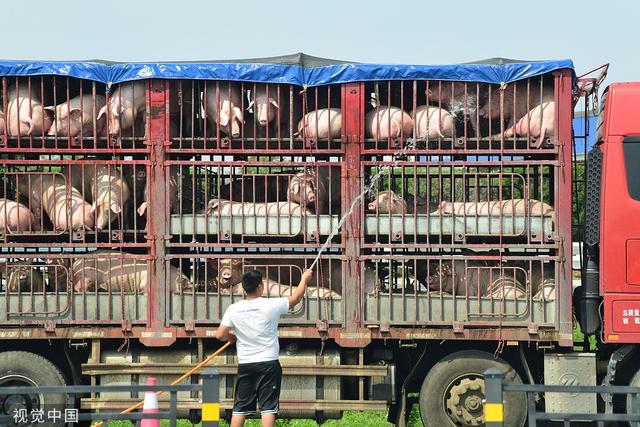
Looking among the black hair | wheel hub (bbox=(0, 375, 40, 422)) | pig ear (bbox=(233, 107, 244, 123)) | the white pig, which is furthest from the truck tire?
the white pig

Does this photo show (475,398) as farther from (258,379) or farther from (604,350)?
(258,379)

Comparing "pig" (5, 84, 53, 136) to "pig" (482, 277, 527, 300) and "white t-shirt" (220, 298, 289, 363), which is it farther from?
"pig" (482, 277, 527, 300)

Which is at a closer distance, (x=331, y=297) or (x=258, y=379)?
(x=258, y=379)

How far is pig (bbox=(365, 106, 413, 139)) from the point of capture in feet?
32.7

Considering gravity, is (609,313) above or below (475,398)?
above

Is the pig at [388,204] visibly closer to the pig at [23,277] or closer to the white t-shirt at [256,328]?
the white t-shirt at [256,328]

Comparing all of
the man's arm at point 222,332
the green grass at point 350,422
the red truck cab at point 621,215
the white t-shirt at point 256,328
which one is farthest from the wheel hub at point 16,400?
the red truck cab at point 621,215

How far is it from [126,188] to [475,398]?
4.11 metres

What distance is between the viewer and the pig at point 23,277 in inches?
396

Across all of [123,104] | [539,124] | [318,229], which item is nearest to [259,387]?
[318,229]

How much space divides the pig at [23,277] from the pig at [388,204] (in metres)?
3.43

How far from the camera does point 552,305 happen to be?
9812mm

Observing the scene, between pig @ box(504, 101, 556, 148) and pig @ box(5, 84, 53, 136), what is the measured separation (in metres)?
4.75

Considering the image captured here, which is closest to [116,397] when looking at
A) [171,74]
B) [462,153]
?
[171,74]
